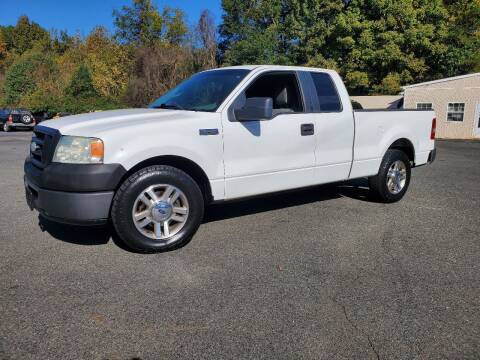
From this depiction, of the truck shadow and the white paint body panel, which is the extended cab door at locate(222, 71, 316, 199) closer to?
the white paint body panel

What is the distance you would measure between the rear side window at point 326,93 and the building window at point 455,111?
793 inches

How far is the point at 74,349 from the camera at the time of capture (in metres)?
2.58

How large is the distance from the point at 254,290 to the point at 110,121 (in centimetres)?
208

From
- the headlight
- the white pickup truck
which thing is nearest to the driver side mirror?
the white pickup truck

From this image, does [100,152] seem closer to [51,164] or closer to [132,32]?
[51,164]

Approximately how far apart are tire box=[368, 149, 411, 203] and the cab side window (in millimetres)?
1757

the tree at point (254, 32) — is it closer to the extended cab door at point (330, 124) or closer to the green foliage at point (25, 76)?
the green foliage at point (25, 76)

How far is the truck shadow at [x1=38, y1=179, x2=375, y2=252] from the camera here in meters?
4.62

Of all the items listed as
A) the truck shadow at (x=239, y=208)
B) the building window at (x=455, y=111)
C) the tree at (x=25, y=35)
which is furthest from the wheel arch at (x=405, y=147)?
the tree at (x=25, y=35)

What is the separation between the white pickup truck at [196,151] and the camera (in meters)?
3.79

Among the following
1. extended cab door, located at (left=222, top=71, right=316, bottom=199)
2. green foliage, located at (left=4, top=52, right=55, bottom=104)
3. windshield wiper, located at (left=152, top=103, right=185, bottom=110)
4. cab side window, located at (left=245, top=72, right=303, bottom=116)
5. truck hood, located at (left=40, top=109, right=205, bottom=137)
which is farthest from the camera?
green foliage, located at (left=4, top=52, right=55, bottom=104)

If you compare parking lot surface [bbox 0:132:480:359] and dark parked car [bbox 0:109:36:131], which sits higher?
dark parked car [bbox 0:109:36:131]

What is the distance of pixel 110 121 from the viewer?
4.08 m

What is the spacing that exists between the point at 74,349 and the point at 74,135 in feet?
6.33
